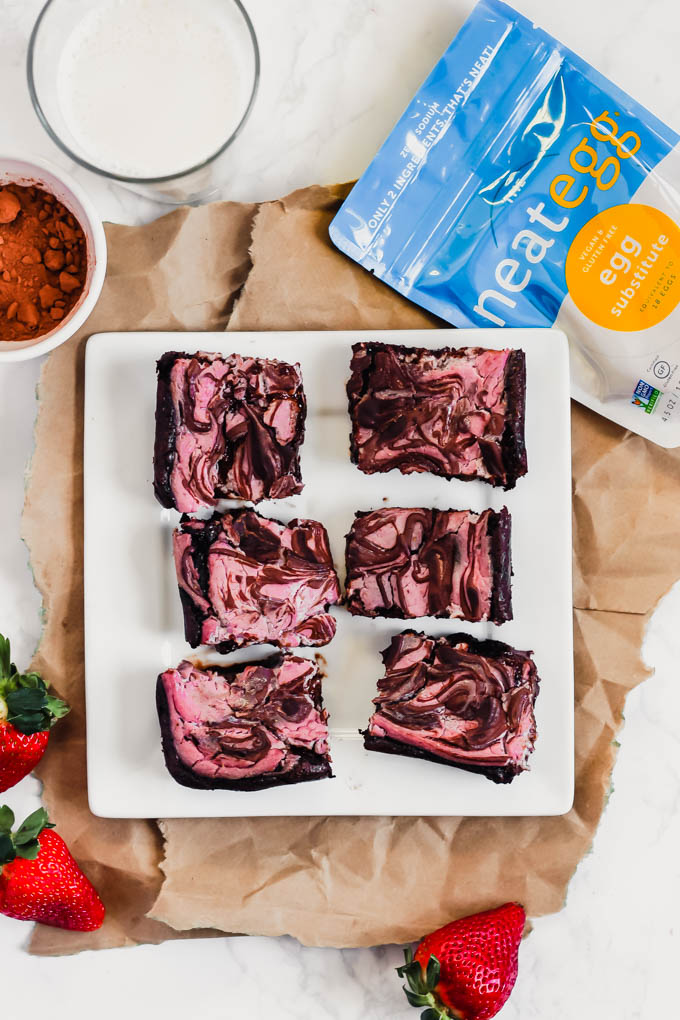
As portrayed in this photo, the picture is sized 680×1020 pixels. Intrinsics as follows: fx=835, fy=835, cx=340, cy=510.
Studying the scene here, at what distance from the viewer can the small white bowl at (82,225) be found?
1978 mm

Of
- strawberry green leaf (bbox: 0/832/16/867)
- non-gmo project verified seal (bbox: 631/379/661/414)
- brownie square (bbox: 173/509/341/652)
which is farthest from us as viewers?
non-gmo project verified seal (bbox: 631/379/661/414)

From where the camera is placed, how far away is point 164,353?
6.87ft

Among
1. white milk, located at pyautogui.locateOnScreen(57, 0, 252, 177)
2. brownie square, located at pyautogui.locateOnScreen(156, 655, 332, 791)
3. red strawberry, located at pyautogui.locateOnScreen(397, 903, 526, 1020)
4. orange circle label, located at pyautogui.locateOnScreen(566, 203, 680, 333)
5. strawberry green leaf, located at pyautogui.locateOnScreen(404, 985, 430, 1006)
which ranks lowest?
strawberry green leaf, located at pyautogui.locateOnScreen(404, 985, 430, 1006)

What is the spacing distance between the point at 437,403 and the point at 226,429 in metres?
0.52

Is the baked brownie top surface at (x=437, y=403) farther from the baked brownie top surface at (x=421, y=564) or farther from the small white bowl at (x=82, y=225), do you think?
the small white bowl at (x=82, y=225)

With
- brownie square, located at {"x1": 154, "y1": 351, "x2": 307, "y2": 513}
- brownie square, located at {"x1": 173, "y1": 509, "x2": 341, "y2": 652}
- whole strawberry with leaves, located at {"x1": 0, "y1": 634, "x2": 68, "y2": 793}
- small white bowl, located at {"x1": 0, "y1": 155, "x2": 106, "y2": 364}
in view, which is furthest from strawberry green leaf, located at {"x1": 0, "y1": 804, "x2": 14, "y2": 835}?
small white bowl, located at {"x1": 0, "y1": 155, "x2": 106, "y2": 364}

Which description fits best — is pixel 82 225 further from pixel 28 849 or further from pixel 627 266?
pixel 28 849

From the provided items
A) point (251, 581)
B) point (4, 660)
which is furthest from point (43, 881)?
point (251, 581)

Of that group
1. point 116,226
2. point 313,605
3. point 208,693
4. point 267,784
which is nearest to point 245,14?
point 116,226

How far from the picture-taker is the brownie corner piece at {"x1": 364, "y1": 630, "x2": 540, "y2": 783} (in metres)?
2.01

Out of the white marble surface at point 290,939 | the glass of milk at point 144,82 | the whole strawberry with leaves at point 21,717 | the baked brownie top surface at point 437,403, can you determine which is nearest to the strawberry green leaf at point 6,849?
the whole strawberry with leaves at point 21,717

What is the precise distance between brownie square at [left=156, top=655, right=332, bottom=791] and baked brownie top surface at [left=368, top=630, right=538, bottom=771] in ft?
0.57

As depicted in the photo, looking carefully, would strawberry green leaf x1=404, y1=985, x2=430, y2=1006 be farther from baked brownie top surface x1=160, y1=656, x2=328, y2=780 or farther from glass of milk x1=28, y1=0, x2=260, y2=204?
glass of milk x1=28, y1=0, x2=260, y2=204

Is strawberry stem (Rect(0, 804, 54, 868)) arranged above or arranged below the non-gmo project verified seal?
below
